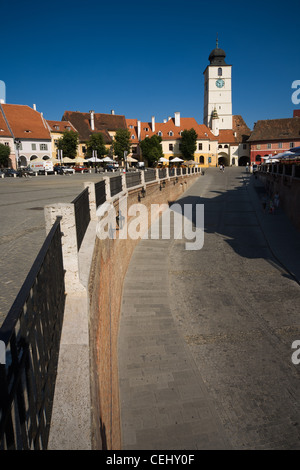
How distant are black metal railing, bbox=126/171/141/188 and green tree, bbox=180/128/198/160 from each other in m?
58.0

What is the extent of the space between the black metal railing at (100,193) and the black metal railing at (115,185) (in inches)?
45.9

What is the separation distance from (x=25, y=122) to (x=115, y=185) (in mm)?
57578

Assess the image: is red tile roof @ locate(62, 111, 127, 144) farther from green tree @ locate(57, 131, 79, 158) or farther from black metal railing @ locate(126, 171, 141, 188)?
black metal railing @ locate(126, 171, 141, 188)

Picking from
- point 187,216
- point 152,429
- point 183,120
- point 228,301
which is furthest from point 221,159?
point 152,429

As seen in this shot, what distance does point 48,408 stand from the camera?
2.66m

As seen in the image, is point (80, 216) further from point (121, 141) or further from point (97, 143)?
point (121, 141)

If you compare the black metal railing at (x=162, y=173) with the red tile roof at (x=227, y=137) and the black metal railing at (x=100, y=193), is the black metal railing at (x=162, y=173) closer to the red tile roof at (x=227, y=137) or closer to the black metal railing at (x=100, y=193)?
Result: the black metal railing at (x=100, y=193)

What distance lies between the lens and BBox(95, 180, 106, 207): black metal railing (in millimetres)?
8603

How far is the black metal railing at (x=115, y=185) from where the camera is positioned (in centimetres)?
1147

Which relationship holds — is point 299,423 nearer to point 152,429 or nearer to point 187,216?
point 152,429

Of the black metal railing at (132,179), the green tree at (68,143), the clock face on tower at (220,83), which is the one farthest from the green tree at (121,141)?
the black metal railing at (132,179)

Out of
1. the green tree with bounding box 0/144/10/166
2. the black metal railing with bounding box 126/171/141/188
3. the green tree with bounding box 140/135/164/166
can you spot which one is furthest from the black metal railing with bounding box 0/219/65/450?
the green tree with bounding box 140/135/164/166

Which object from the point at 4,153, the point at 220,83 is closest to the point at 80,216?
the point at 4,153
